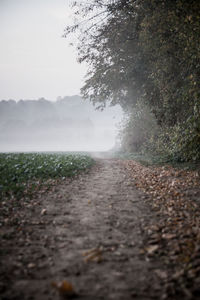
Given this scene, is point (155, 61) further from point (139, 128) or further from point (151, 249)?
point (151, 249)

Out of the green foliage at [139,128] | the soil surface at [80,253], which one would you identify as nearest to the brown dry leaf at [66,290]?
the soil surface at [80,253]

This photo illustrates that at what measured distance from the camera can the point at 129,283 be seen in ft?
6.90

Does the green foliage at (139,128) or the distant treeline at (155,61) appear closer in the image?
the distant treeline at (155,61)

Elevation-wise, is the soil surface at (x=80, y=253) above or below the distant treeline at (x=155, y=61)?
below

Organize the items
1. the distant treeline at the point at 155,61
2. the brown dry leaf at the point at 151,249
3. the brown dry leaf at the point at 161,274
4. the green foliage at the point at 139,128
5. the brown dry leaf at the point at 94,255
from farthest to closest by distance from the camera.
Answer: the green foliage at the point at 139,128 < the distant treeline at the point at 155,61 < the brown dry leaf at the point at 151,249 < the brown dry leaf at the point at 94,255 < the brown dry leaf at the point at 161,274

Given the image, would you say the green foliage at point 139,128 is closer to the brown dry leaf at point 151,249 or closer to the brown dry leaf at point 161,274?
the brown dry leaf at point 151,249

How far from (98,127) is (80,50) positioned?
87.2 meters

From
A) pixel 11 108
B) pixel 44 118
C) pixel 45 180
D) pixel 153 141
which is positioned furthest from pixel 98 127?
pixel 45 180

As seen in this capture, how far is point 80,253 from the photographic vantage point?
8.92 ft

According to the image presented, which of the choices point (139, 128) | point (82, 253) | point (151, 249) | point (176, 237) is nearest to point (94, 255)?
point (82, 253)

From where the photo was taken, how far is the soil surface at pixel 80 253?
201cm

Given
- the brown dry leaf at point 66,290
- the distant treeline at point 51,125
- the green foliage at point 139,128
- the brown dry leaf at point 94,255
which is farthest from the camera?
the distant treeline at point 51,125

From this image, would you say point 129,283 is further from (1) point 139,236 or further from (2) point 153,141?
(2) point 153,141

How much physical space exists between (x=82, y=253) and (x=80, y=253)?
0.03m
